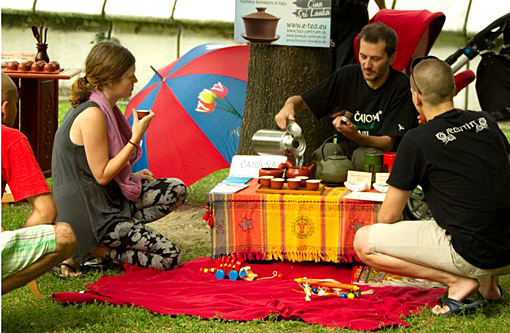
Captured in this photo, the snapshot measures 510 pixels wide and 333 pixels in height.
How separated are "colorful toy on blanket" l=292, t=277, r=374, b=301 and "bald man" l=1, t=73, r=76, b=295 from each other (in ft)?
4.31

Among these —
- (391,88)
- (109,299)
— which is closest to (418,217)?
(391,88)

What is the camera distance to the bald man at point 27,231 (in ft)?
12.0

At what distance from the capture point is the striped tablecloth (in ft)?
15.7

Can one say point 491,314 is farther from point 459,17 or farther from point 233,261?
point 459,17

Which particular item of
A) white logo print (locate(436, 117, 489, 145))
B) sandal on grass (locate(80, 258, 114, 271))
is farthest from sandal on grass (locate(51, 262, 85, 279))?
white logo print (locate(436, 117, 489, 145))

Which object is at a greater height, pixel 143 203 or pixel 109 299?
pixel 143 203

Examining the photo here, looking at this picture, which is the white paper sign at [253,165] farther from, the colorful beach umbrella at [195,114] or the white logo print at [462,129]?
the white logo print at [462,129]

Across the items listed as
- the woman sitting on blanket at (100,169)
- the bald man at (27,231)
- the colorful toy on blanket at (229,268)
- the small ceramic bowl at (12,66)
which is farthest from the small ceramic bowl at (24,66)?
the bald man at (27,231)

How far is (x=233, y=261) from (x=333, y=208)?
655 mm

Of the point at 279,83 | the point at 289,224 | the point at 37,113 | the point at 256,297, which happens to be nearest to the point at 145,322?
the point at 256,297

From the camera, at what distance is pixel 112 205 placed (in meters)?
4.97

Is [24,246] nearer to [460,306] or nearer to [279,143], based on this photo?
[279,143]

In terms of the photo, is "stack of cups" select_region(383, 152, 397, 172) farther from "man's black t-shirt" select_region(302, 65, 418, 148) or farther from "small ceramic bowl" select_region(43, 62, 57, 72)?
"small ceramic bowl" select_region(43, 62, 57, 72)

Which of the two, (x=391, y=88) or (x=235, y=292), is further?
(x=391, y=88)
